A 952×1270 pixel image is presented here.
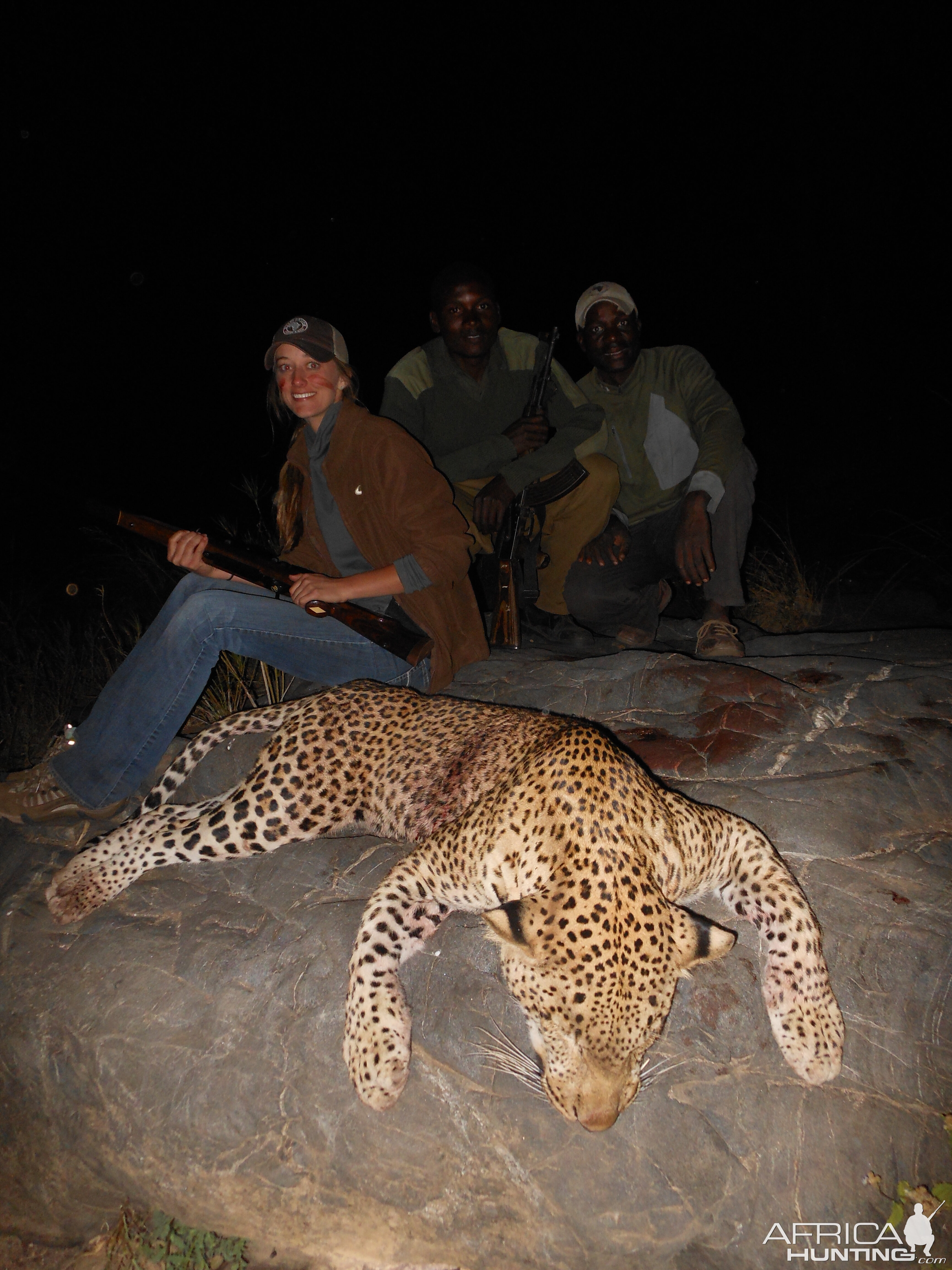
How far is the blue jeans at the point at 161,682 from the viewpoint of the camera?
12.9 feet

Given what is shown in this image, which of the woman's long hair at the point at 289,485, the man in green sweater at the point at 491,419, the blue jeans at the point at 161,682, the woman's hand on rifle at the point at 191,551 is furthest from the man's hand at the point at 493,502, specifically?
the woman's hand on rifle at the point at 191,551

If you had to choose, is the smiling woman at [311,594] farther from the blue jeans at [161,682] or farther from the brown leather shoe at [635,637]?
the brown leather shoe at [635,637]

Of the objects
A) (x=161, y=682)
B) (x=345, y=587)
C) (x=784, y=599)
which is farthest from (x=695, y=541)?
(x=161, y=682)

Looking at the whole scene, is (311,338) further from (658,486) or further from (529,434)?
(658,486)

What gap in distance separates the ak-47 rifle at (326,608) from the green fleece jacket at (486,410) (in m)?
1.94

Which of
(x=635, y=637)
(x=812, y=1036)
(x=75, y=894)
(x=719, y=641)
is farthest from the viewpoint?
(x=635, y=637)

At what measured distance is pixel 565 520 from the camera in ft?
19.9

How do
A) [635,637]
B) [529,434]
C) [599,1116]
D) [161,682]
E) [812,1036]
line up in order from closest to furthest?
[599,1116] < [812,1036] < [161,682] < [635,637] < [529,434]

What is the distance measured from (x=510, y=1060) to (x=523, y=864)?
623mm

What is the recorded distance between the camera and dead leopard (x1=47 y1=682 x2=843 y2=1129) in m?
2.22

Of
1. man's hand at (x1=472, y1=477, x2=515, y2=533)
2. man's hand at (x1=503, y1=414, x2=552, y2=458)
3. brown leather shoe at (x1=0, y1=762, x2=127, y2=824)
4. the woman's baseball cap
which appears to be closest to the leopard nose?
brown leather shoe at (x1=0, y1=762, x2=127, y2=824)

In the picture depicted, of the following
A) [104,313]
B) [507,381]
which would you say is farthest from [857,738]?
[104,313]

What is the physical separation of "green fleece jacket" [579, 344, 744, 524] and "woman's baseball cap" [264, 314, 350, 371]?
2.45 metres

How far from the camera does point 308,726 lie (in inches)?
148
